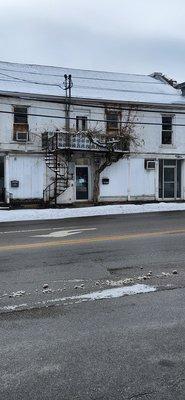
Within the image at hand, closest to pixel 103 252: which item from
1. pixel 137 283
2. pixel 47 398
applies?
pixel 137 283

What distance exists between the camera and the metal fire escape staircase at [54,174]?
29688 mm

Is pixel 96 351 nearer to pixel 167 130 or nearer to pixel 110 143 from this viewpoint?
pixel 110 143

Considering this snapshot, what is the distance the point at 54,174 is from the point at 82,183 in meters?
2.08

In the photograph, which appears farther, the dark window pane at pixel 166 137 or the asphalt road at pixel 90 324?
the dark window pane at pixel 166 137

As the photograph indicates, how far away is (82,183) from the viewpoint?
1246 inches

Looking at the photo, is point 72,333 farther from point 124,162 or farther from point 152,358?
point 124,162

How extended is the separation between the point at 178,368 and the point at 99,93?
2893 cm

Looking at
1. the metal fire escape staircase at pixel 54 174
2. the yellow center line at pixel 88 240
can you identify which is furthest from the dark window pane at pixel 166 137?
the yellow center line at pixel 88 240

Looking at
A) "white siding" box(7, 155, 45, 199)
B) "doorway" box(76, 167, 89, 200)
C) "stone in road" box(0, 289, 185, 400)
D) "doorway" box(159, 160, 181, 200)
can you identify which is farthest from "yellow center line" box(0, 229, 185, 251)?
"doorway" box(159, 160, 181, 200)

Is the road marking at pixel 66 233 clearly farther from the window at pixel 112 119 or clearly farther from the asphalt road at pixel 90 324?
the window at pixel 112 119

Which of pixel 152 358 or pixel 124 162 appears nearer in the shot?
pixel 152 358

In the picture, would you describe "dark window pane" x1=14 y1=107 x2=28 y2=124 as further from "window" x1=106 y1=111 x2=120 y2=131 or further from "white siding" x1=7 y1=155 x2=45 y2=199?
"window" x1=106 y1=111 x2=120 y2=131

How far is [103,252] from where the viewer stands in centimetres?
1105

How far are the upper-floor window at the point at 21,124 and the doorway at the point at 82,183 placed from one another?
12.8 feet
